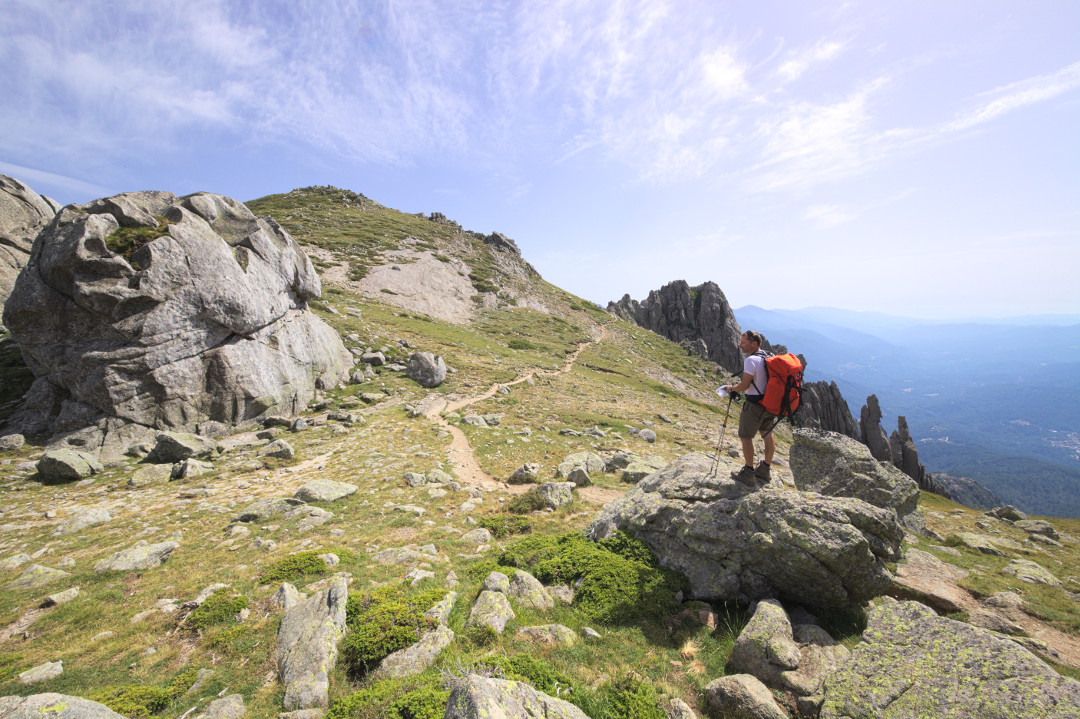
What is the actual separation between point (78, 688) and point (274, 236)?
2860 centimetres

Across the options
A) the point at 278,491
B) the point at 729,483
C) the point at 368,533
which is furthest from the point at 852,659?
the point at 278,491

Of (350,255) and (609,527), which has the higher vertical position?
(350,255)

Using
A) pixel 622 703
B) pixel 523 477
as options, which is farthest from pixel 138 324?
pixel 622 703

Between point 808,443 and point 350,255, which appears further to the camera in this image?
point 350,255

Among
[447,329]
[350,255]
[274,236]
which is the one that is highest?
[350,255]

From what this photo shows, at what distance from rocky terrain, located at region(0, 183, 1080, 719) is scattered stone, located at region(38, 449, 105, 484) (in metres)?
0.11

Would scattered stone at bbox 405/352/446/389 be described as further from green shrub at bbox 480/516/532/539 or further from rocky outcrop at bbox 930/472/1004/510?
rocky outcrop at bbox 930/472/1004/510

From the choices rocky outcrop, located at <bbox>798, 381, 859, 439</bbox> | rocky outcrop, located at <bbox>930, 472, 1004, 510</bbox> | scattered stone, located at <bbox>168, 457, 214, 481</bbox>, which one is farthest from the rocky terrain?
rocky outcrop, located at <bbox>930, 472, 1004, 510</bbox>

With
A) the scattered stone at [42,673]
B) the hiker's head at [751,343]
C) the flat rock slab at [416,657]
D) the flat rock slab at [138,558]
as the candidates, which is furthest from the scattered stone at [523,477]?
the scattered stone at [42,673]

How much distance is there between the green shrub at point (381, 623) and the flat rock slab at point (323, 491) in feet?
25.4

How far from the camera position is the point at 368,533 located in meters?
13.1

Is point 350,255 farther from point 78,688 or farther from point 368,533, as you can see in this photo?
point 78,688

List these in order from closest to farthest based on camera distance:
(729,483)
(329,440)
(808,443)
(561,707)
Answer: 1. (561,707)
2. (729,483)
3. (808,443)
4. (329,440)

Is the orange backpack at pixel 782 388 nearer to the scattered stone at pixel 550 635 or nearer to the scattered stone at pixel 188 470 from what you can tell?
the scattered stone at pixel 550 635
